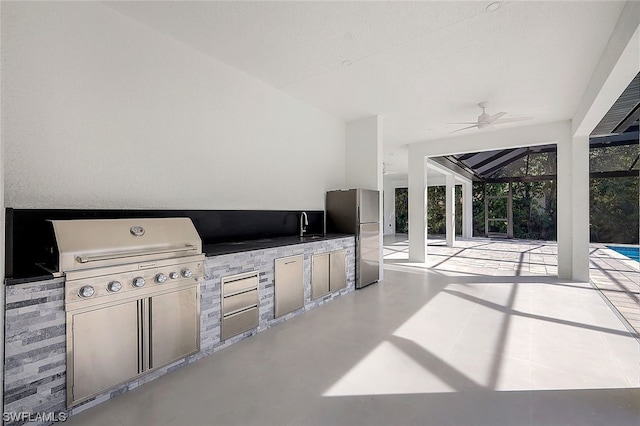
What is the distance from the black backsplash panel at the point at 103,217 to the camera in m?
2.01

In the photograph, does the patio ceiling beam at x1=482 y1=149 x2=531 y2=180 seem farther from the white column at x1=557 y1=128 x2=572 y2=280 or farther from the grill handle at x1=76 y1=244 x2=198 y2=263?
the grill handle at x1=76 y1=244 x2=198 y2=263

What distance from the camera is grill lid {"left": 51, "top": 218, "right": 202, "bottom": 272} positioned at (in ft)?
6.61

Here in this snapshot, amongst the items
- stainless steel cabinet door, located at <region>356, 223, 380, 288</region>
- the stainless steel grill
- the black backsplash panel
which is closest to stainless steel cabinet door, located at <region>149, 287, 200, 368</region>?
the stainless steel grill

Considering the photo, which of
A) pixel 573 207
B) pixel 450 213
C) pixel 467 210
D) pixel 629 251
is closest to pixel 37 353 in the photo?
pixel 573 207

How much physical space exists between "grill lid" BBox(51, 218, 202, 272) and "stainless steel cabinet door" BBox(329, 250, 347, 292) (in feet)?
7.35

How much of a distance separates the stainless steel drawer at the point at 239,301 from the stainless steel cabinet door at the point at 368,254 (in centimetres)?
228

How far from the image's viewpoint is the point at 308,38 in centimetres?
305

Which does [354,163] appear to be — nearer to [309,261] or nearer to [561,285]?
[309,261]

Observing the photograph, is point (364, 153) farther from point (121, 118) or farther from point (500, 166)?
point (500, 166)

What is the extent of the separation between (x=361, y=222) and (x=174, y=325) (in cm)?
330

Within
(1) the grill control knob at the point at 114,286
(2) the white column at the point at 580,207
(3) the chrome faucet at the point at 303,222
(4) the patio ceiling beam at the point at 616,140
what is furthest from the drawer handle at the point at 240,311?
(4) the patio ceiling beam at the point at 616,140

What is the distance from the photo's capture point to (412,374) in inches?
95.6

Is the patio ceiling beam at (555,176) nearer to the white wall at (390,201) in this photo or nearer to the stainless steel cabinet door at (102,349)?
the white wall at (390,201)

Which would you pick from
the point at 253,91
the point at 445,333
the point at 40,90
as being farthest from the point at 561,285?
the point at 40,90
